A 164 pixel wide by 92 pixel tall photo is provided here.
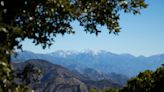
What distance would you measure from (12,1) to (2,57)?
3283mm

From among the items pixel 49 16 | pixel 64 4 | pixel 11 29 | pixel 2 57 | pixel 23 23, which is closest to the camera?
pixel 2 57

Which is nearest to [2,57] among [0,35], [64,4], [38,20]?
[0,35]

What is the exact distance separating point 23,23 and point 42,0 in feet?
4.53

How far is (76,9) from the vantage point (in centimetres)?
1384

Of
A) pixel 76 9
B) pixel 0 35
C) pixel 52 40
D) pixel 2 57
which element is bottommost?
pixel 2 57

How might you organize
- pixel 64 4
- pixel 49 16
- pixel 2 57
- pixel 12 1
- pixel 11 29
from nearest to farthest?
pixel 2 57
pixel 11 29
pixel 12 1
pixel 64 4
pixel 49 16

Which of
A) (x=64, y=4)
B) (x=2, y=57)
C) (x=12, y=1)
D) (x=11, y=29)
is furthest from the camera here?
(x=64, y=4)

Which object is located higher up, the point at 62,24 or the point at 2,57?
the point at 62,24

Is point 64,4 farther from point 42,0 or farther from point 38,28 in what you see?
point 38,28

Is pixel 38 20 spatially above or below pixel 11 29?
above

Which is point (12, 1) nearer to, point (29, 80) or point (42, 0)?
point (42, 0)

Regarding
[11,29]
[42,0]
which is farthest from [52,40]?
[11,29]

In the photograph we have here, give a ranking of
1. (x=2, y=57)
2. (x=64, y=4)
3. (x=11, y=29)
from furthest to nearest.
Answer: (x=64, y=4) → (x=11, y=29) → (x=2, y=57)

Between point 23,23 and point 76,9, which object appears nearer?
point 23,23
